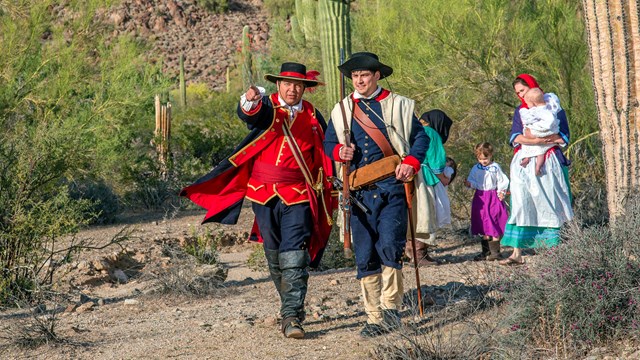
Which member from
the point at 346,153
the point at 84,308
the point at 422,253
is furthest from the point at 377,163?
the point at 422,253

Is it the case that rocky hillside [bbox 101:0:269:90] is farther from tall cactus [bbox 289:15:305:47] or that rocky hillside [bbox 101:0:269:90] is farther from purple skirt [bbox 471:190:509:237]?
purple skirt [bbox 471:190:509:237]

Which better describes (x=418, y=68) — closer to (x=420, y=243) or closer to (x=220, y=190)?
(x=420, y=243)

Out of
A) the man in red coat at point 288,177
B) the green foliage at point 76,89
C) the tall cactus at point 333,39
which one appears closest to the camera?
the man in red coat at point 288,177

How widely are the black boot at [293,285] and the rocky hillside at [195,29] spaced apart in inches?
1543

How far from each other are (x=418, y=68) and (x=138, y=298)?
6.55 meters

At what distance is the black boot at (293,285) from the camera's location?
6684mm

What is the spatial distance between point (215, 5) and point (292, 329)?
47537 millimetres

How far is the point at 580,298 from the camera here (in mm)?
5711

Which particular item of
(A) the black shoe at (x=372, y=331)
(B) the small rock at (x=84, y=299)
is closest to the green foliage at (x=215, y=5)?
(B) the small rock at (x=84, y=299)

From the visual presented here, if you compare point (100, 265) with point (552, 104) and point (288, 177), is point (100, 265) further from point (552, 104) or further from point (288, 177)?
point (552, 104)

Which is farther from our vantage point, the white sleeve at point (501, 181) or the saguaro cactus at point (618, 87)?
the white sleeve at point (501, 181)

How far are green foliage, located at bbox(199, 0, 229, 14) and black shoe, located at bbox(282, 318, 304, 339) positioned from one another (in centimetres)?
4686

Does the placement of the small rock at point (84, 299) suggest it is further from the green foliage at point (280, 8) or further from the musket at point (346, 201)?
the green foliage at point (280, 8)

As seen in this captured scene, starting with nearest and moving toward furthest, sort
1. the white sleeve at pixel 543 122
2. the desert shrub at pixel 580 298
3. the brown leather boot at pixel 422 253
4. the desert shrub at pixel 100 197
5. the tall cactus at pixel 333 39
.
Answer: the desert shrub at pixel 580 298 → the white sleeve at pixel 543 122 → the brown leather boot at pixel 422 253 → the tall cactus at pixel 333 39 → the desert shrub at pixel 100 197
